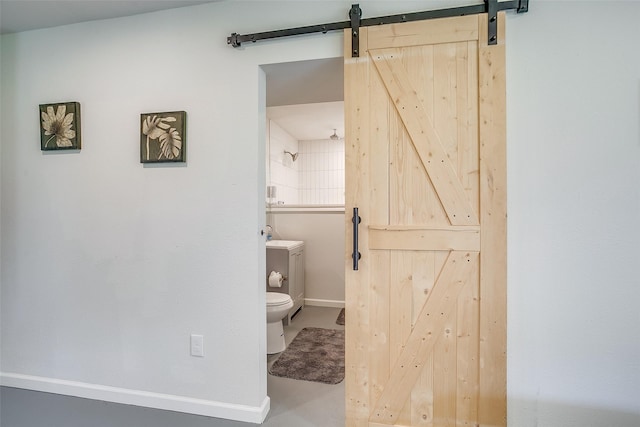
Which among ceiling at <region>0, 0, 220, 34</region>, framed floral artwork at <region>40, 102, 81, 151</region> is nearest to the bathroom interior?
ceiling at <region>0, 0, 220, 34</region>

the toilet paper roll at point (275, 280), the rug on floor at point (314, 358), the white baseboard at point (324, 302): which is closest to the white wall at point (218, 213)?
the rug on floor at point (314, 358)

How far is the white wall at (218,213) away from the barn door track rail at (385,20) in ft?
0.19

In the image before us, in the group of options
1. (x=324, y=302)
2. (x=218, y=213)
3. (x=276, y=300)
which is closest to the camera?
(x=218, y=213)

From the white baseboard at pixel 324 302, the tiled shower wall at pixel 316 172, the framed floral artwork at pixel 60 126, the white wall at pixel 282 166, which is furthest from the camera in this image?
the tiled shower wall at pixel 316 172

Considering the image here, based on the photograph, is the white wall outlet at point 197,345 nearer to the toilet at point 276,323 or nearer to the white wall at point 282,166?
the toilet at point 276,323

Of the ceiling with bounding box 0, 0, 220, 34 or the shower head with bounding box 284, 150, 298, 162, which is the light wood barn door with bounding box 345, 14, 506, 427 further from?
the shower head with bounding box 284, 150, 298, 162

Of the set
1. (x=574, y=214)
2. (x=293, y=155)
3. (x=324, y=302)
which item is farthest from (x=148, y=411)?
(x=293, y=155)

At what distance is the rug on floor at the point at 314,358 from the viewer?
2.05 metres

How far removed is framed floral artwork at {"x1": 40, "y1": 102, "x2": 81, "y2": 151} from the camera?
1.81 meters

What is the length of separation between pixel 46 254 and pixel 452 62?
8.67 feet

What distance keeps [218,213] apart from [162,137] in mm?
553

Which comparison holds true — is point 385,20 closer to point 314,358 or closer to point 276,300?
point 276,300

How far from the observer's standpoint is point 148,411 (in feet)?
5.56

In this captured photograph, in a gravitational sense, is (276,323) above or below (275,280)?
below
